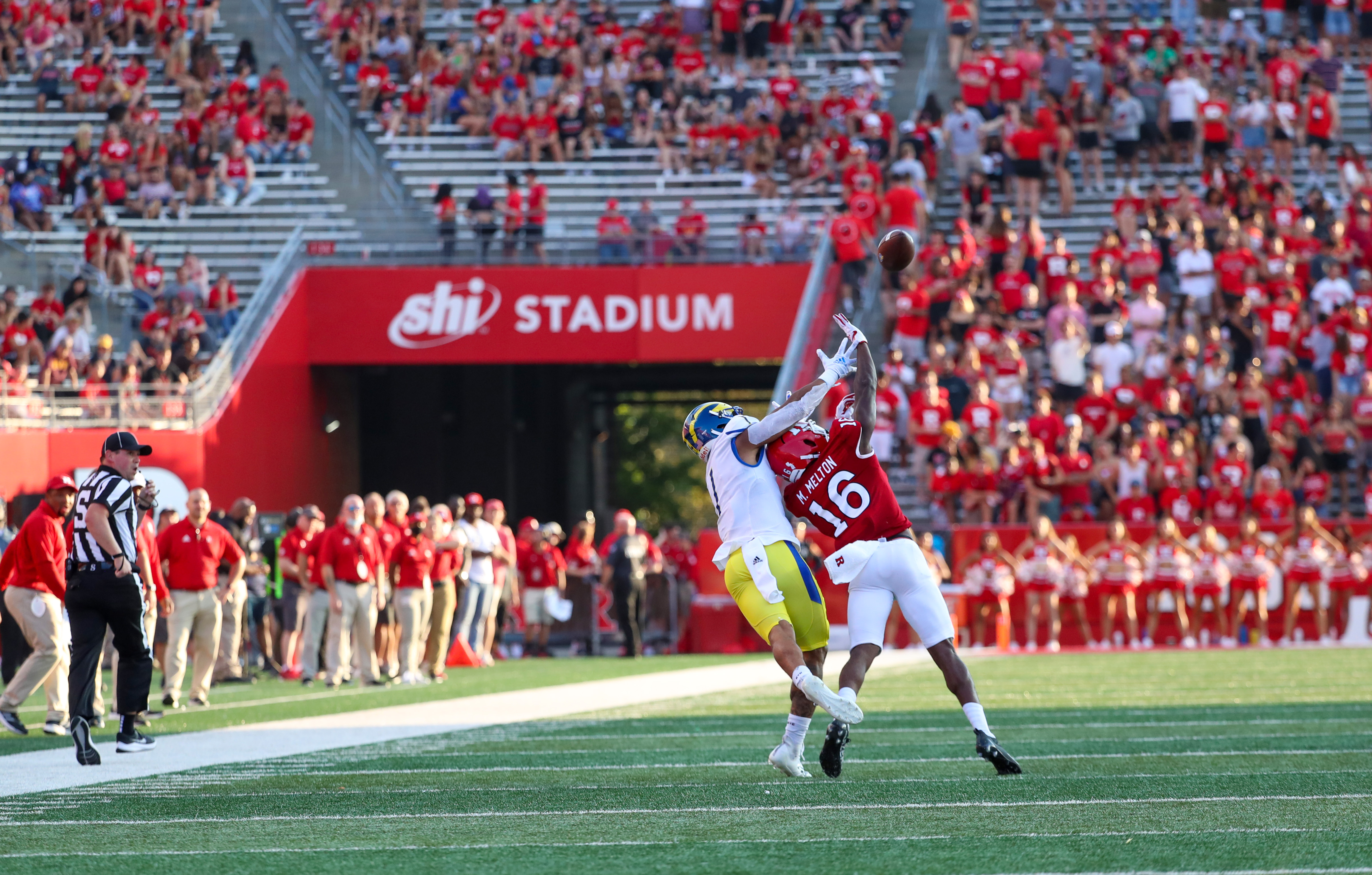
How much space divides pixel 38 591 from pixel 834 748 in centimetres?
568

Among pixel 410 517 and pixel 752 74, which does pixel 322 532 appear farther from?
pixel 752 74

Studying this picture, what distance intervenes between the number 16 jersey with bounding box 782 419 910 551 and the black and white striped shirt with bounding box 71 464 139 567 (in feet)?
12.7

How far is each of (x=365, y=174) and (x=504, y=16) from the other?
418cm

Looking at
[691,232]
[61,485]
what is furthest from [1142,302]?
[61,485]

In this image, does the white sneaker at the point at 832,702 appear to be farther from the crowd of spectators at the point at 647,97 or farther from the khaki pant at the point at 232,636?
the crowd of spectators at the point at 647,97

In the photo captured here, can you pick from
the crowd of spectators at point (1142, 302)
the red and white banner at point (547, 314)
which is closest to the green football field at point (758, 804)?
the crowd of spectators at point (1142, 302)

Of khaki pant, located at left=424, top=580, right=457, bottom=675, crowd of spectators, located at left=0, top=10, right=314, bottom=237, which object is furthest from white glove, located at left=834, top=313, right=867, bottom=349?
crowd of spectators, located at left=0, top=10, right=314, bottom=237

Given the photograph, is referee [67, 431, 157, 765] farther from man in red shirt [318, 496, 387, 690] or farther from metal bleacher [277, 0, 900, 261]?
metal bleacher [277, 0, 900, 261]

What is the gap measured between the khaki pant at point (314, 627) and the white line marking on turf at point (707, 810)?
937 centimetres

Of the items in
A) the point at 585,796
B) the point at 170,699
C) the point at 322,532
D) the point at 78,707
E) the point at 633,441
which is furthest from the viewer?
the point at 633,441

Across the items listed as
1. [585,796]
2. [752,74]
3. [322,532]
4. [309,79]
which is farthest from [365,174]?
[585,796]

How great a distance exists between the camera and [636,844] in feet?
20.9

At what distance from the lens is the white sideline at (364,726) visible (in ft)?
30.6

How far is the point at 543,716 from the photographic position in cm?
1255
